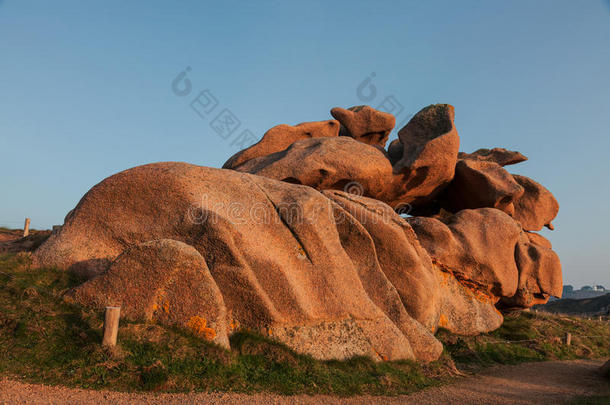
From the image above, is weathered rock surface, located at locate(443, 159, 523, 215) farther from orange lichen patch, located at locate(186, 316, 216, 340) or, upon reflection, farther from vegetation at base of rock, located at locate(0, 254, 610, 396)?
orange lichen patch, located at locate(186, 316, 216, 340)

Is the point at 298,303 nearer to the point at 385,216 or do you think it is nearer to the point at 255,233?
the point at 255,233

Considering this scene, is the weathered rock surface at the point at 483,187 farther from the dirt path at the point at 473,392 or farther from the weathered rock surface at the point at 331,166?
the dirt path at the point at 473,392

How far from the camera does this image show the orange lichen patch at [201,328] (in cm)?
892

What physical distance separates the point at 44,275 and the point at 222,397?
5.39 metres

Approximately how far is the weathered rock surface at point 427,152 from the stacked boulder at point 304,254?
76 mm

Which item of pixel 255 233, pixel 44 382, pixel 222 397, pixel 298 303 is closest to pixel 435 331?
pixel 298 303

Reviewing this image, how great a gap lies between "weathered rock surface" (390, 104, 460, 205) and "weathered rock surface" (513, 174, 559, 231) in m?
4.97

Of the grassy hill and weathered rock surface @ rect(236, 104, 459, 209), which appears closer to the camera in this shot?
weathered rock surface @ rect(236, 104, 459, 209)

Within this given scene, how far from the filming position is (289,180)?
55.0 ft

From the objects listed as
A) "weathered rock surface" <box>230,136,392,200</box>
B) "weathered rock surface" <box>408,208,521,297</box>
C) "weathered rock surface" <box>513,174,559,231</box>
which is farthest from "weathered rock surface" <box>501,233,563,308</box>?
"weathered rock surface" <box>230,136,392,200</box>

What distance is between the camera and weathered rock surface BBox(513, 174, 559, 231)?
72.6ft

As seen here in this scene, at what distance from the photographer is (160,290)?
9.01m

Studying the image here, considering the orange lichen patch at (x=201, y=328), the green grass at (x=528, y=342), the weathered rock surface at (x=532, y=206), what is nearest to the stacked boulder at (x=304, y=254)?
the orange lichen patch at (x=201, y=328)

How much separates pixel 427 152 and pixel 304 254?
30.2 feet
